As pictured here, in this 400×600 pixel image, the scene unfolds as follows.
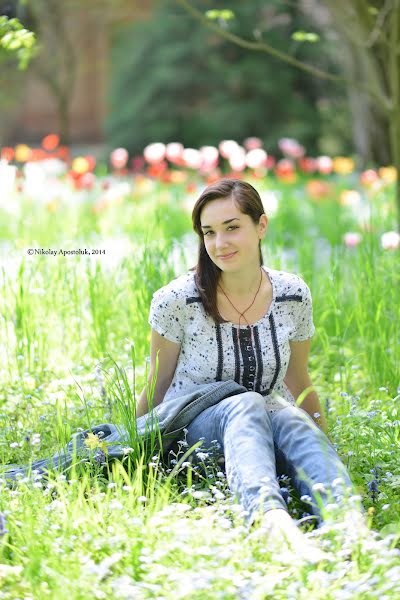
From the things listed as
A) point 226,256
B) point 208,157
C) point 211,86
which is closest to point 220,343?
point 226,256

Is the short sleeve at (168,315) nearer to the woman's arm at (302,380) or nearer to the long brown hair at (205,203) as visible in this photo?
the long brown hair at (205,203)

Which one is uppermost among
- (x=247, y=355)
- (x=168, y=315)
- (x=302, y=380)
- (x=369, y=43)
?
(x=369, y=43)

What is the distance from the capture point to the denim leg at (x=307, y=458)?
238cm

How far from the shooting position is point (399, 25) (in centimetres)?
498

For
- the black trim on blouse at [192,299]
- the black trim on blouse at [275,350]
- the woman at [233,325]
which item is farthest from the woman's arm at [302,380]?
the black trim on blouse at [192,299]

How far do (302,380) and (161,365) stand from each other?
0.44 meters

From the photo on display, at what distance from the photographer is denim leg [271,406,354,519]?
238cm

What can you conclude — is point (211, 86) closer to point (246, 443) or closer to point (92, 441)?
point (92, 441)

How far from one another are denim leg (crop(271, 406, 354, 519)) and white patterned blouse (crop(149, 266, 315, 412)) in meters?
0.16

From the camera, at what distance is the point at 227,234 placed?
280cm

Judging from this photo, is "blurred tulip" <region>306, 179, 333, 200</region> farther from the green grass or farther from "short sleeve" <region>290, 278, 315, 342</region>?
"short sleeve" <region>290, 278, 315, 342</region>

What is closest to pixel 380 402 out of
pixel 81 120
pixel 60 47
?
pixel 60 47

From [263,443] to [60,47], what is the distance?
32.3ft

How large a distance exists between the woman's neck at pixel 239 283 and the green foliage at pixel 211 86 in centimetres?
809
